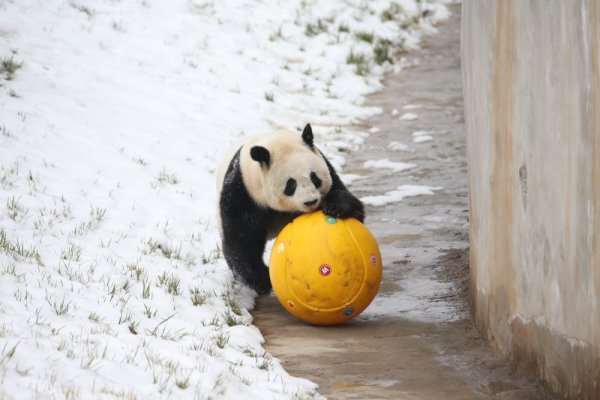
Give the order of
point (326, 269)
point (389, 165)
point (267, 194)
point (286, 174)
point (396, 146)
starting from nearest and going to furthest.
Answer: point (326, 269)
point (286, 174)
point (267, 194)
point (389, 165)
point (396, 146)

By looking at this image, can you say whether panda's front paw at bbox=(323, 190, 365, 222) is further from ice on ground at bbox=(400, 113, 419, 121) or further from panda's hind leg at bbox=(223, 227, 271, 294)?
ice on ground at bbox=(400, 113, 419, 121)

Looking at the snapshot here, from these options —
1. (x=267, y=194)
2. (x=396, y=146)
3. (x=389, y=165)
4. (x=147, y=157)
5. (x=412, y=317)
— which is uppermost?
(x=267, y=194)

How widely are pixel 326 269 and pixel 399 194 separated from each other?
150 inches

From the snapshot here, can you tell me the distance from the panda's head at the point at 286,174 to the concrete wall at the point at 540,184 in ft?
3.42

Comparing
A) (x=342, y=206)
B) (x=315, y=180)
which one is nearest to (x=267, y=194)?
(x=315, y=180)

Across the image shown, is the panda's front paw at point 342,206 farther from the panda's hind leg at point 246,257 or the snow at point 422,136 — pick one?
the snow at point 422,136

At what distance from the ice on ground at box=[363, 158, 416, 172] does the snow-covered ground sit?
0.42 metres

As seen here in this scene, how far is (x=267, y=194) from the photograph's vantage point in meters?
6.06

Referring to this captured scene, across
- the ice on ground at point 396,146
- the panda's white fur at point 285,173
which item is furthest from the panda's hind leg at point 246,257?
the ice on ground at point 396,146

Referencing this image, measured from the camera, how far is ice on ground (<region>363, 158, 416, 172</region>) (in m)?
10.2

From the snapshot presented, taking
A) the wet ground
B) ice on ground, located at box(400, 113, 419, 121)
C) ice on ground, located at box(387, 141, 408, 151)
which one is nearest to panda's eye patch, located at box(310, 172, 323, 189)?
the wet ground

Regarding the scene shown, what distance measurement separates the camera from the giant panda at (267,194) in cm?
588

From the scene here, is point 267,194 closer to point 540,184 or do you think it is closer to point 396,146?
point 540,184

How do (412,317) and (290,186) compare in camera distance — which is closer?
Result: (290,186)
